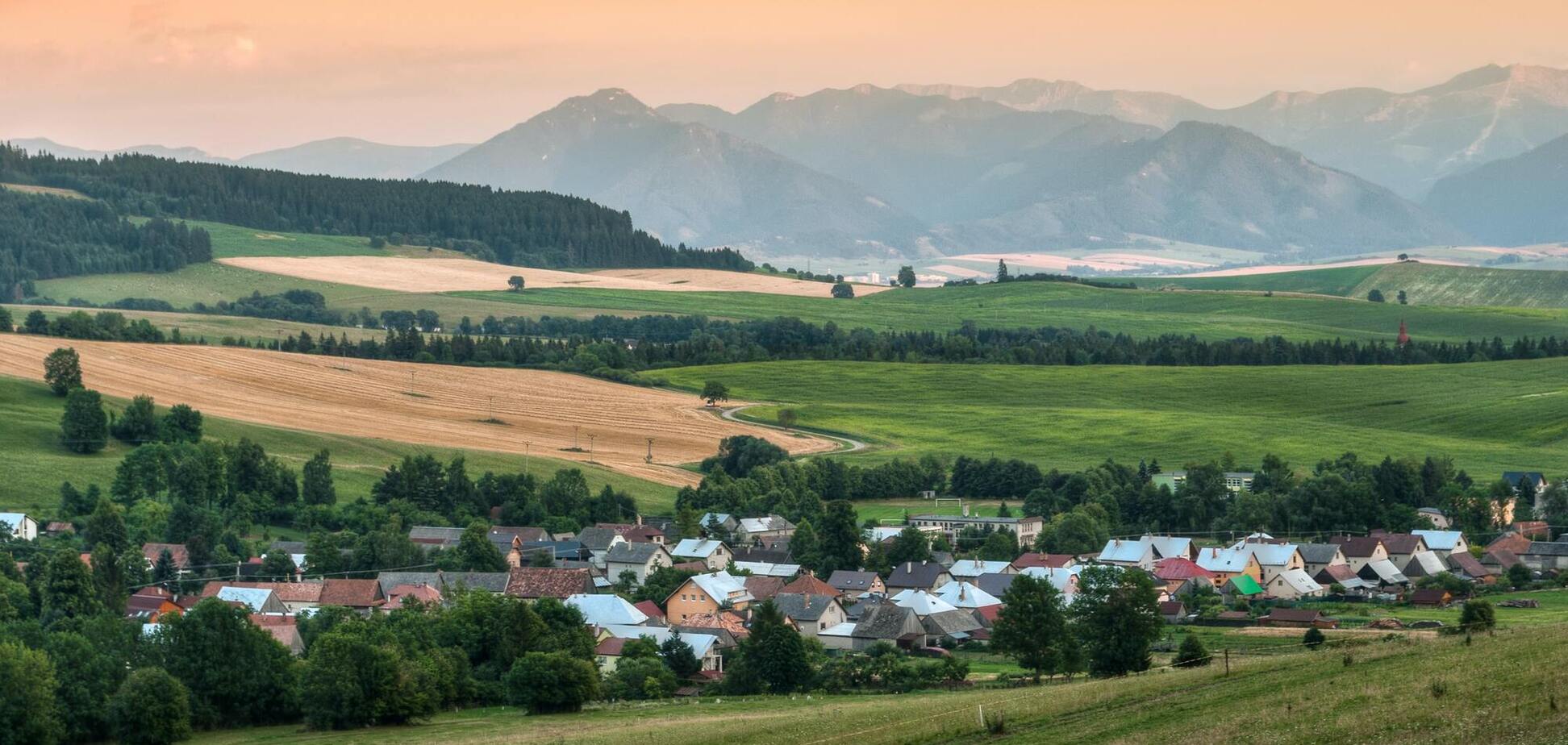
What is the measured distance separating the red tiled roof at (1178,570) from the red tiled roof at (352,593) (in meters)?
34.3

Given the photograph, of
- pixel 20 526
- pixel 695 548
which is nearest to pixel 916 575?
pixel 695 548

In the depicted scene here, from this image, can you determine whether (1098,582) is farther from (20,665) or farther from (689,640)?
(20,665)

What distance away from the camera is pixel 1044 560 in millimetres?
87250

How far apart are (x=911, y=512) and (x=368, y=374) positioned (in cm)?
5709

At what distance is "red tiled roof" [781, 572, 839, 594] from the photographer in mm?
79688

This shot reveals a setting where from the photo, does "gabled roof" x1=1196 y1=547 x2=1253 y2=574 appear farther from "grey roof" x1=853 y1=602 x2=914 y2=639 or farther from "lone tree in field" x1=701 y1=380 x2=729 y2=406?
"lone tree in field" x1=701 y1=380 x2=729 y2=406

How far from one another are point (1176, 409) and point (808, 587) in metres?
65.1

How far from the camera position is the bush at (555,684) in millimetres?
53500

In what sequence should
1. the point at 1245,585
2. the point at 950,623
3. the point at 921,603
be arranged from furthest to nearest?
the point at 1245,585
the point at 921,603
the point at 950,623

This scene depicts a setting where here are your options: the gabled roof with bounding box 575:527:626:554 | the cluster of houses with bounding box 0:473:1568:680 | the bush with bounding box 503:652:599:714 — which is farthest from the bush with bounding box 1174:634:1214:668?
the gabled roof with bounding box 575:527:626:554

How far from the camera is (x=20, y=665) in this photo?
2002 inches

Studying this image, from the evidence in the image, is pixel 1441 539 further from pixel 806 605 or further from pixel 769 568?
pixel 806 605

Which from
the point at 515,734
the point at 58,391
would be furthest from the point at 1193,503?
the point at 58,391

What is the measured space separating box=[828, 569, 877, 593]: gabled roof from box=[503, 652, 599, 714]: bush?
30.0 m
